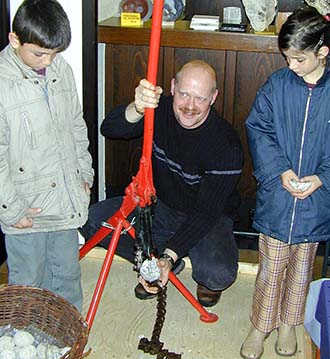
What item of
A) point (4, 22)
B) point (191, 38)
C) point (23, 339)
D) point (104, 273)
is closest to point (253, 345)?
point (104, 273)

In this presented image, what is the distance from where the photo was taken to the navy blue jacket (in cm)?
211

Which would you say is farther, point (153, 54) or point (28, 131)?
point (28, 131)

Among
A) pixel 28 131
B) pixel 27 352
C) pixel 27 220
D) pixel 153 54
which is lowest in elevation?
pixel 27 352

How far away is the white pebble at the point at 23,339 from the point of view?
2123 millimetres

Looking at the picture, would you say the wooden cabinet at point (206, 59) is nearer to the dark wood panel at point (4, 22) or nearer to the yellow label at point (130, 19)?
the yellow label at point (130, 19)

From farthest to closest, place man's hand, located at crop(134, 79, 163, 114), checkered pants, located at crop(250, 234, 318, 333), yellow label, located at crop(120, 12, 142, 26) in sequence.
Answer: yellow label, located at crop(120, 12, 142, 26) → checkered pants, located at crop(250, 234, 318, 333) → man's hand, located at crop(134, 79, 163, 114)

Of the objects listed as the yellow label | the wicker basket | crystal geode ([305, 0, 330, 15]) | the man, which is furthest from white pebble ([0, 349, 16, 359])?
crystal geode ([305, 0, 330, 15])

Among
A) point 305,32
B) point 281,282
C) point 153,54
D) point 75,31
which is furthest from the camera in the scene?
point 75,31

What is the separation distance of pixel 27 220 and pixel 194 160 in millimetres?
668

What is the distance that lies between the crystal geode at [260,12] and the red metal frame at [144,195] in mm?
999

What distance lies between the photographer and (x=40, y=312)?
2.18 metres

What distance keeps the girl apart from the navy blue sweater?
204 millimetres

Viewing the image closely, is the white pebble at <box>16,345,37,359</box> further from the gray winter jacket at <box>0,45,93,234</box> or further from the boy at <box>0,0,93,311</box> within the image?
the gray winter jacket at <box>0,45,93,234</box>

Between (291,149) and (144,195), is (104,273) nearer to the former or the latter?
(144,195)
